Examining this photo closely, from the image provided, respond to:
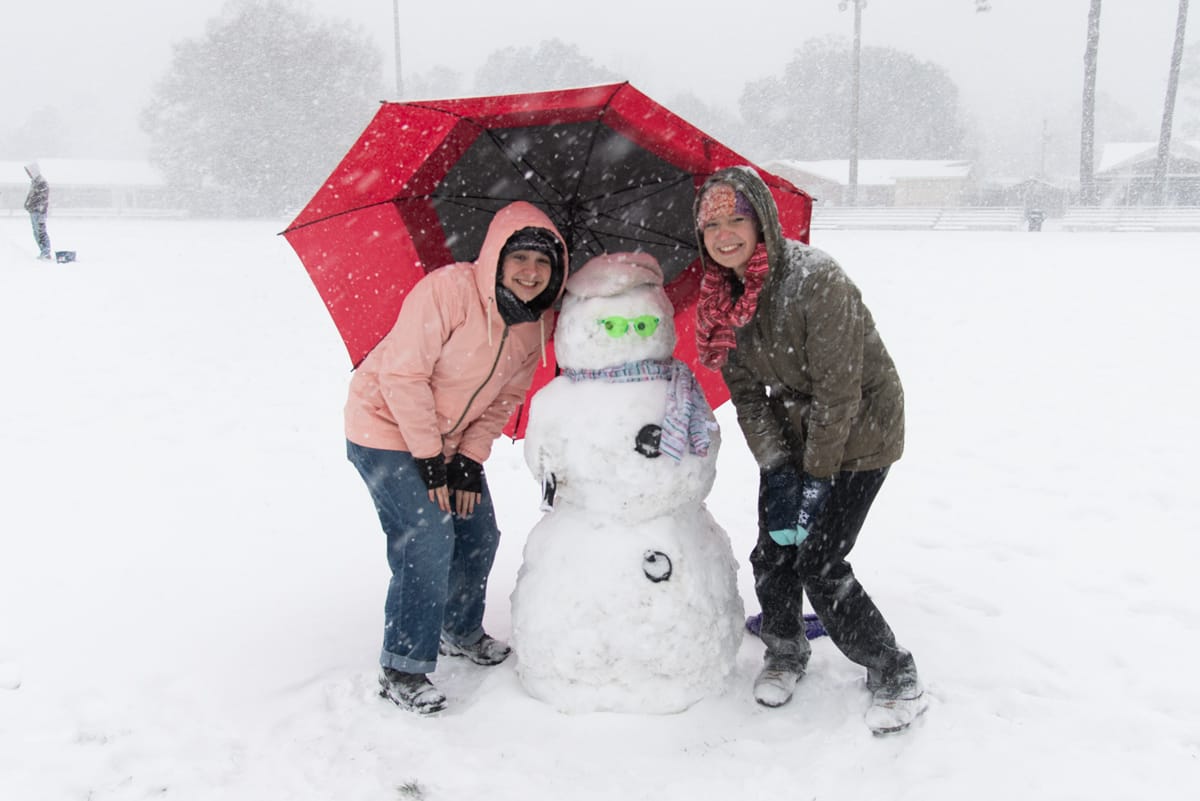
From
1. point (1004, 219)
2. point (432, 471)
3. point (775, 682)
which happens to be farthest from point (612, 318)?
point (1004, 219)

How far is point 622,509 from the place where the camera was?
9.64 feet

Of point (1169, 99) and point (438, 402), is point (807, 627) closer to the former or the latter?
point (438, 402)

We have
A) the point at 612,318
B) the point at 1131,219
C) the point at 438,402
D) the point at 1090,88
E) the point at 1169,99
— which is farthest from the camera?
the point at 1169,99

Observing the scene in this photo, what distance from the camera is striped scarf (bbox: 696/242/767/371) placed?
A: 2684mm

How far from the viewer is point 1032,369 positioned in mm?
7867

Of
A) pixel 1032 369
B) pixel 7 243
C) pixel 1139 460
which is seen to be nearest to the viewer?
pixel 1139 460

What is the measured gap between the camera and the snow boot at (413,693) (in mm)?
3066

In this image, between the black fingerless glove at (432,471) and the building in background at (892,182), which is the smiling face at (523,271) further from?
the building in background at (892,182)

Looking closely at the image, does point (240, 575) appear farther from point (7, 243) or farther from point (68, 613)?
point (7, 243)

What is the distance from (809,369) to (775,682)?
120 centimetres

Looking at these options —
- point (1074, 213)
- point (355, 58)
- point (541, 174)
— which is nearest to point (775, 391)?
point (541, 174)

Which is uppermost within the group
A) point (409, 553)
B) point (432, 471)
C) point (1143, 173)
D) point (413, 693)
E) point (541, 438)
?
point (1143, 173)

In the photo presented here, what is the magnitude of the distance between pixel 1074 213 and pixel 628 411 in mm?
23601

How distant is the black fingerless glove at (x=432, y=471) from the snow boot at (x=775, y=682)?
1.37 metres
